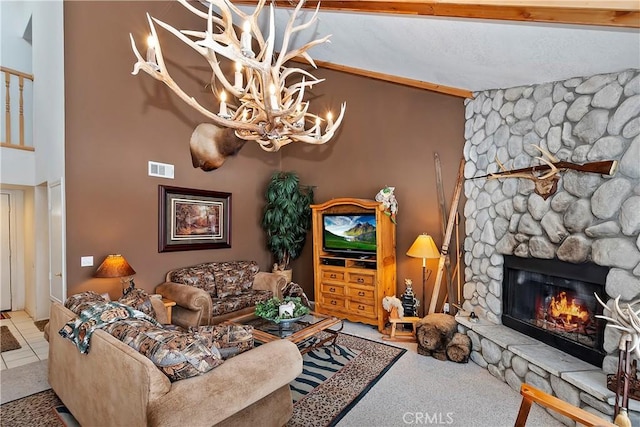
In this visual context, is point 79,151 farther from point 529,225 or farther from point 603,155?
point 603,155

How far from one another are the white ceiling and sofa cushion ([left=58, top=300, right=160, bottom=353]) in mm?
3299

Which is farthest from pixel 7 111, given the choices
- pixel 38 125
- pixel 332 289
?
pixel 332 289

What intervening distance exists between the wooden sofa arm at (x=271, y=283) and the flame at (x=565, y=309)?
348 cm

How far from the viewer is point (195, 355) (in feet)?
5.83

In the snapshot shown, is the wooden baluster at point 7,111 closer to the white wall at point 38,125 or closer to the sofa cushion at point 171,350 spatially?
the white wall at point 38,125

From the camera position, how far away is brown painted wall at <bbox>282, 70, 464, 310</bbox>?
177 inches

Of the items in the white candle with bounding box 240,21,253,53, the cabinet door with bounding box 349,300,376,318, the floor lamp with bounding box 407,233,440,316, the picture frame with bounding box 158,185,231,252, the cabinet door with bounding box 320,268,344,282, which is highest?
the white candle with bounding box 240,21,253,53

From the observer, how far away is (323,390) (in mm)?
2893

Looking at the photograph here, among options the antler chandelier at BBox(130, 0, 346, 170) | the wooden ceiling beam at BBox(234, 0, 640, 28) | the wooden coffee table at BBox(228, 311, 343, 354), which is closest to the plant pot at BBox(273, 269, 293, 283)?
the wooden coffee table at BBox(228, 311, 343, 354)

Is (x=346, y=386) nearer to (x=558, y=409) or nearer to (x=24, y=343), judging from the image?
(x=558, y=409)

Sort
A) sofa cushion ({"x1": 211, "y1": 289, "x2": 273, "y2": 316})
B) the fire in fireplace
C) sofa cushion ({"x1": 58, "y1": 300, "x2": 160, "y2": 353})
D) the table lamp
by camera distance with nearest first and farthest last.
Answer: sofa cushion ({"x1": 58, "y1": 300, "x2": 160, "y2": 353})
the fire in fireplace
the table lamp
sofa cushion ({"x1": 211, "y1": 289, "x2": 273, "y2": 316})

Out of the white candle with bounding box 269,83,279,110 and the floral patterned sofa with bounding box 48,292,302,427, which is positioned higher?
the white candle with bounding box 269,83,279,110

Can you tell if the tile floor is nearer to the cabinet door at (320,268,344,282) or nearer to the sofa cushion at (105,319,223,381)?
the sofa cushion at (105,319,223,381)

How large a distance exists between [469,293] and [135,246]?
4.42 meters
